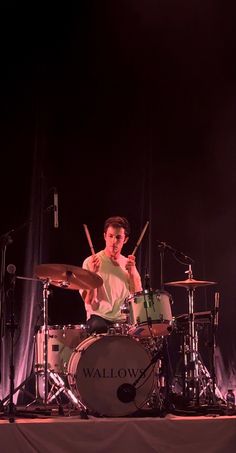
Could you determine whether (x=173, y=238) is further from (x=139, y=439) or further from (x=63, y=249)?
(x=139, y=439)

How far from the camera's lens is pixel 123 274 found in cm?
651

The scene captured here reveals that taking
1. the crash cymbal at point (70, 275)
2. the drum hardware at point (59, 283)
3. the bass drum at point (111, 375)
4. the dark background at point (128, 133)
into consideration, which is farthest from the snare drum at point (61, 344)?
the dark background at point (128, 133)

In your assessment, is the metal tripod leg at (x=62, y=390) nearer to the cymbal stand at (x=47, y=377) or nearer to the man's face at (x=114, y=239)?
the cymbal stand at (x=47, y=377)

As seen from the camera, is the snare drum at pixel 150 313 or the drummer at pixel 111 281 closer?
the snare drum at pixel 150 313

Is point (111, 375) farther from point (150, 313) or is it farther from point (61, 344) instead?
point (61, 344)

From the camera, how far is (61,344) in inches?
247

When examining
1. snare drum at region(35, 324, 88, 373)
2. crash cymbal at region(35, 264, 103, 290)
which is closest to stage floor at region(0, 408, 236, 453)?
snare drum at region(35, 324, 88, 373)

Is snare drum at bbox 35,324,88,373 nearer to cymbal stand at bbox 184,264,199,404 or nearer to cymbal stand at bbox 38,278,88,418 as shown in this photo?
cymbal stand at bbox 38,278,88,418

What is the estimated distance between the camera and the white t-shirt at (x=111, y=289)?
625 centimetres

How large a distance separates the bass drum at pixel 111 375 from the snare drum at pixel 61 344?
0.77 metres

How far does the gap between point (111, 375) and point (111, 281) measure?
48.4 inches

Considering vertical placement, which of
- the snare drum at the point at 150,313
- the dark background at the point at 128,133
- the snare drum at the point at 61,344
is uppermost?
the dark background at the point at 128,133

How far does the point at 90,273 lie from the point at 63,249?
2381mm

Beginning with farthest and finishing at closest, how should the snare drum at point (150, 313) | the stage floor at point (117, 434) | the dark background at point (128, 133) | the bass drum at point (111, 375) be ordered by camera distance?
the dark background at point (128, 133), the snare drum at point (150, 313), the bass drum at point (111, 375), the stage floor at point (117, 434)
